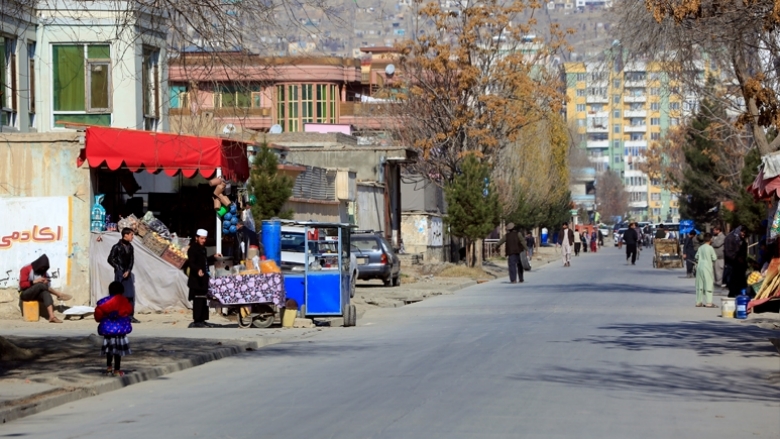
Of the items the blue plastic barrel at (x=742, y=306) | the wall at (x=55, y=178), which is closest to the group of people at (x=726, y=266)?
the blue plastic barrel at (x=742, y=306)

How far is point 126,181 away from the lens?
2747cm

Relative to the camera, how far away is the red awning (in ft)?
81.6

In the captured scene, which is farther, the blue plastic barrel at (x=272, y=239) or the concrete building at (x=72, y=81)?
the concrete building at (x=72, y=81)

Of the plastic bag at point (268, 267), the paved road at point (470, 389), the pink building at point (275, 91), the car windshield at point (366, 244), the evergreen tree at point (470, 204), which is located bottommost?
the paved road at point (470, 389)

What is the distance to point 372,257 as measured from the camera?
122 feet

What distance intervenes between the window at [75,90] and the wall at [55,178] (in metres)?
7.03

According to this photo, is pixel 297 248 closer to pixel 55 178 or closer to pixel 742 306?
pixel 55 178

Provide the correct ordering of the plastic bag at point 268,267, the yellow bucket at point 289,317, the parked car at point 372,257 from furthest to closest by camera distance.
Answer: the parked car at point 372,257 < the plastic bag at point 268,267 < the yellow bucket at point 289,317

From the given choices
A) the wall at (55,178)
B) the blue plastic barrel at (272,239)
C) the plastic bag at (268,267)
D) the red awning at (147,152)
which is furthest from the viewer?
the blue plastic barrel at (272,239)

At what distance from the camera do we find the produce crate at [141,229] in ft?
84.4

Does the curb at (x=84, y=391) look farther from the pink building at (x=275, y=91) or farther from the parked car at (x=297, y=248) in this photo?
the parked car at (x=297, y=248)

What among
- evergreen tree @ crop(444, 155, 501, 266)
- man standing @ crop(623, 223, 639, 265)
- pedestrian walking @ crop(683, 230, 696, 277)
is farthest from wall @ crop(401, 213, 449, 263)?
pedestrian walking @ crop(683, 230, 696, 277)

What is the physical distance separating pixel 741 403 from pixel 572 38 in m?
40.8

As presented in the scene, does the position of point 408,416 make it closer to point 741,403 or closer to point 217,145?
point 741,403
